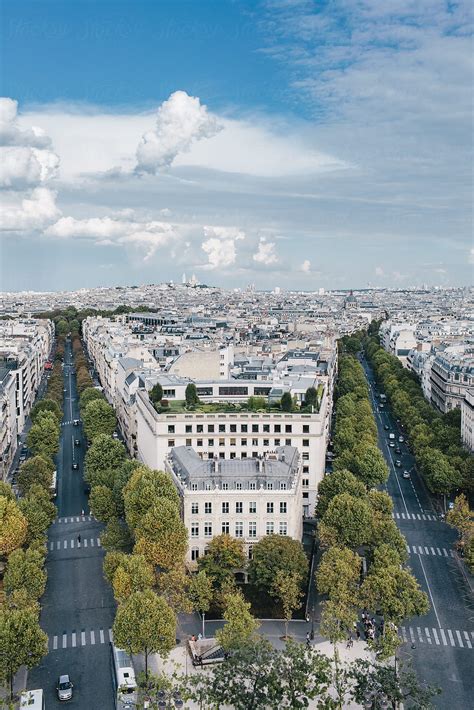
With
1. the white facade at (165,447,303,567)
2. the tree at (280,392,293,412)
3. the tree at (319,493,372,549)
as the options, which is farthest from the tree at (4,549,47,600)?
the tree at (280,392,293,412)

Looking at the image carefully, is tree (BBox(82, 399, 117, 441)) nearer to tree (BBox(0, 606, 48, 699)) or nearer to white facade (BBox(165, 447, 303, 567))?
white facade (BBox(165, 447, 303, 567))

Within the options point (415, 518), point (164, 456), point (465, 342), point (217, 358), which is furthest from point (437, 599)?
point (465, 342)

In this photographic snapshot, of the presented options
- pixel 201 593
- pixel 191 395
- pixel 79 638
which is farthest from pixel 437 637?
pixel 191 395

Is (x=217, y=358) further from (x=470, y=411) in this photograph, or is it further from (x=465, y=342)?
(x=465, y=342)

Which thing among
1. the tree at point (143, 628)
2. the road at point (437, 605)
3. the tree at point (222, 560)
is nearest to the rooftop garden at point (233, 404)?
the road at point (437, 605)

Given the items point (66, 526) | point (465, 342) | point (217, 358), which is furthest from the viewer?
point (465, 342)

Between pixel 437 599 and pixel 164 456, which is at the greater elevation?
pixel 164 456
